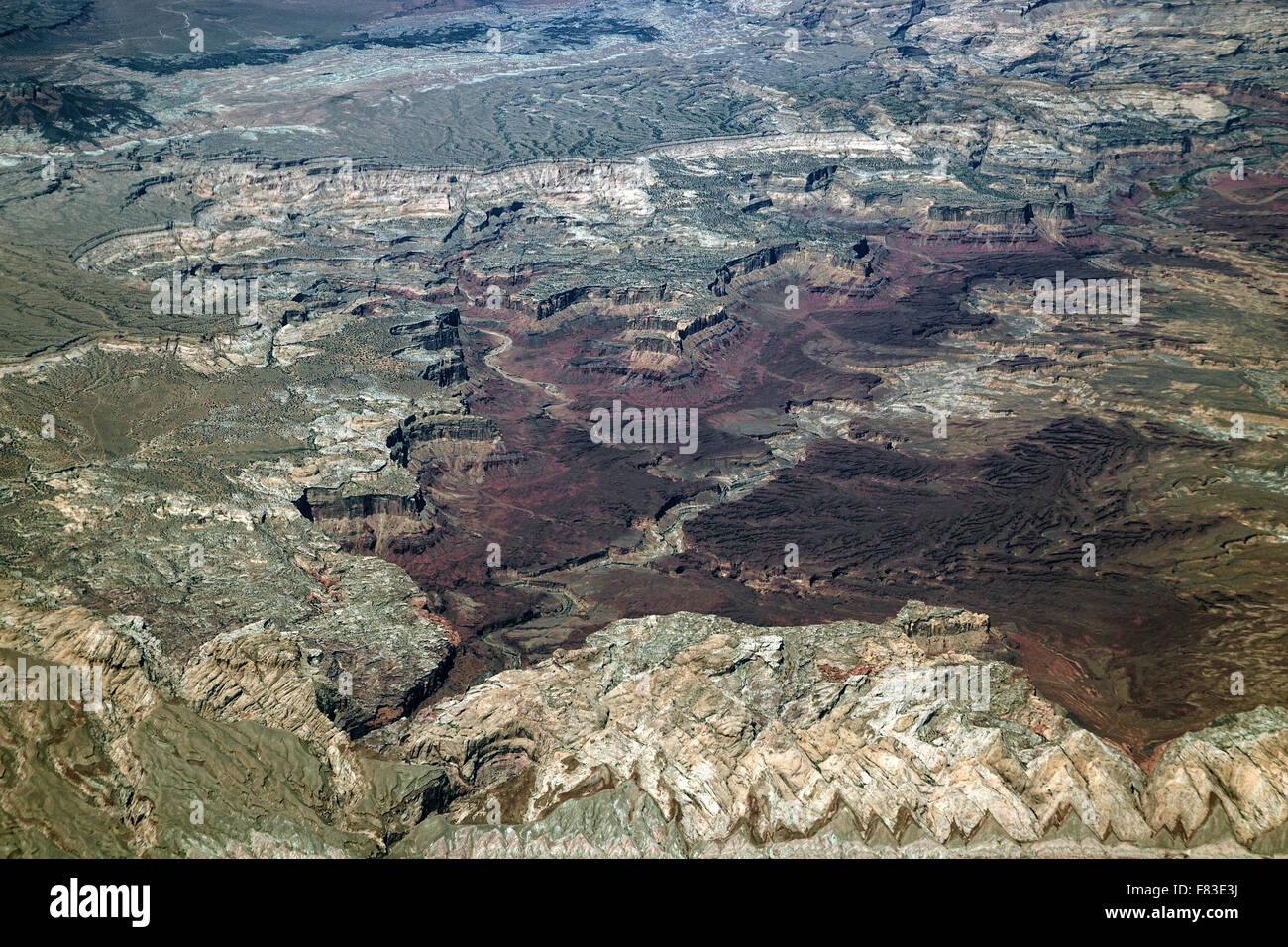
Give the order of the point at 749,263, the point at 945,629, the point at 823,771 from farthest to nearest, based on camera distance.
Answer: the point at 749,263, the point at 945,629, the point at 823,771

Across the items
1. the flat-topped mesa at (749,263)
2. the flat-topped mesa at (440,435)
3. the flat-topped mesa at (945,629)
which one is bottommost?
the flat-topped mesa at (945,629)

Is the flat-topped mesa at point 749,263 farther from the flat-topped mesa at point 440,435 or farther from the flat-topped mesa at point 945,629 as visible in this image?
the flat-topped mesa at point 945,629

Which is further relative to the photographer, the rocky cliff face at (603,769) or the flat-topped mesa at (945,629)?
the flat-topped mesa at (945,629)

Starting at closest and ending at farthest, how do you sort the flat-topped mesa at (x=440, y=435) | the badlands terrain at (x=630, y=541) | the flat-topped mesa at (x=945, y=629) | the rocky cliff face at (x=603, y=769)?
1. the rocky cliff face at (x=603, y=769)
2. the badlands terrain at (x=630, y=541)
3. the flat-topped mesa at (x=945, y=629)
4. the flat-topped mesa at (x=440, y=435)

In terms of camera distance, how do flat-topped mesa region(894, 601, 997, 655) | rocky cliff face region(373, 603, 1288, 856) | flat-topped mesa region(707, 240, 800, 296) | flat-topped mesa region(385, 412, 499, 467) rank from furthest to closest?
flat-topped mesa region(707, 240, 800, 296)
flat-topped mesa region(385, 412, 499, 467)
flat-topped mesa region(894, 601, 997, 655)
rocky cliff face region(373, 603, 1288, 856)

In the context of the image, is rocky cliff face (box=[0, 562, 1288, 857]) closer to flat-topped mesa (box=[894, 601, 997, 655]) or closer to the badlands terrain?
the badlands terrain

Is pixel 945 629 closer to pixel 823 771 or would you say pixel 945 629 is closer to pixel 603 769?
pixel 823 771

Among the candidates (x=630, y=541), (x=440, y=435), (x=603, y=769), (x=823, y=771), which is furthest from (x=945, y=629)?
(x=440, y=435)

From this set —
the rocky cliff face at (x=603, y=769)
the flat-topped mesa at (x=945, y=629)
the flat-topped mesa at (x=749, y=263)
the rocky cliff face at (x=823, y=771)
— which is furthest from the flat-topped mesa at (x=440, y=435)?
the flat-topped mesa at (x=749, y=263)

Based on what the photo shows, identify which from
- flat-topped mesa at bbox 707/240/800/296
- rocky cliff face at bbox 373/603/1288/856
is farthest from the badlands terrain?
flat-topped mesa at bbox 707/240/800/296
